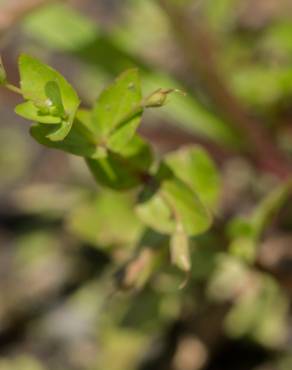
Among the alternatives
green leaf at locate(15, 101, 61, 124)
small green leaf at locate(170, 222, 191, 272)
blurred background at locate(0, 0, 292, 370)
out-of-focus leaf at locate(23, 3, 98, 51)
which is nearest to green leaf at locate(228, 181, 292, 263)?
blurred background at locate(0, 0, 292, 370)

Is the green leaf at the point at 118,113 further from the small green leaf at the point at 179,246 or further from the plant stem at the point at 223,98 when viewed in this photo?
the plant stem at the point at 223,98

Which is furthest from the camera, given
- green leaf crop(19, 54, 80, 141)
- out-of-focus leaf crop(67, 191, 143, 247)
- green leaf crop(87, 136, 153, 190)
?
out-of-focus leaf crop(67, 191, 143, 247)

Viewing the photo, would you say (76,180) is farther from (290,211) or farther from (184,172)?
(184,172)

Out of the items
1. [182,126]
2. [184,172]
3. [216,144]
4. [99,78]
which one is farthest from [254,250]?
[99,78]

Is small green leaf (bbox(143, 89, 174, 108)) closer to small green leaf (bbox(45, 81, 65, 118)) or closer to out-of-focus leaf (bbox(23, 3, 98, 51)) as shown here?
small green leaf (bbox(45, 81, 65, 118))

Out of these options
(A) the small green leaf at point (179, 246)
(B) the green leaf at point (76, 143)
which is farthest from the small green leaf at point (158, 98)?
(A) the small green leaf at point (179, 246)

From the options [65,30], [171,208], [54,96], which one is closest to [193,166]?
[171,208]
